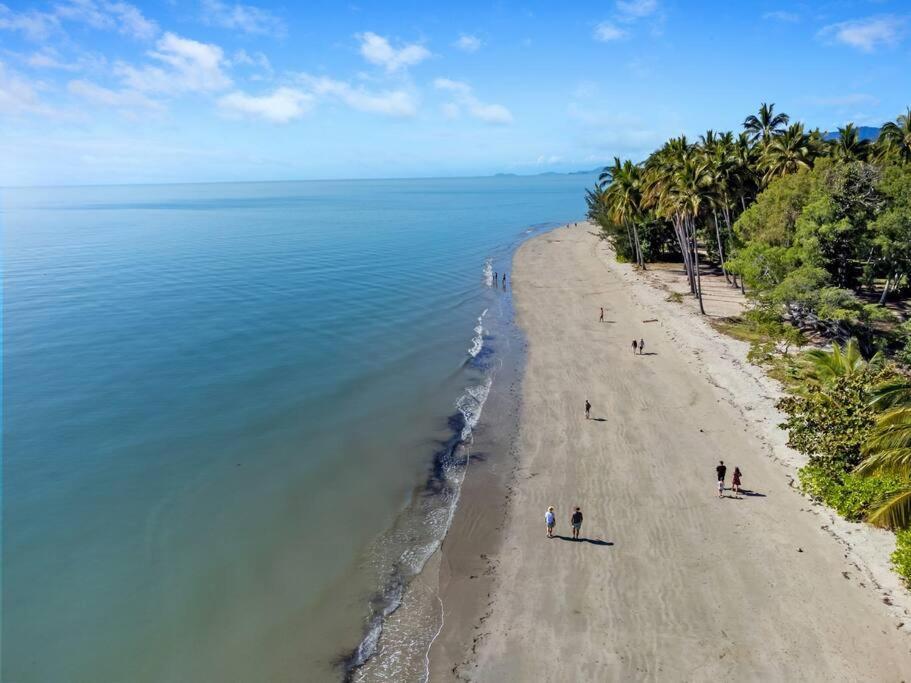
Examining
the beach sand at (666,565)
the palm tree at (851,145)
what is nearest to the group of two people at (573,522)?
the beach sand at (666,565)

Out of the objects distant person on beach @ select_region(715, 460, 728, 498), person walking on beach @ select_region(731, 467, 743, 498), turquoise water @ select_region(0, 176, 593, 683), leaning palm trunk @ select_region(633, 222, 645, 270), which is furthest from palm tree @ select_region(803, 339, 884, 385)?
leaning palm trunk @ select_region(633, 222, 645, 270)

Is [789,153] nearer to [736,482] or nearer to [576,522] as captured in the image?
[736,482]

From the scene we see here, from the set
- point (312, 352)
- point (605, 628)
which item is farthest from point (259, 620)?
point (312, 352)

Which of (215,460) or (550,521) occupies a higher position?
(550,521)

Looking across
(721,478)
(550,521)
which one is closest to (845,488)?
(721,478)

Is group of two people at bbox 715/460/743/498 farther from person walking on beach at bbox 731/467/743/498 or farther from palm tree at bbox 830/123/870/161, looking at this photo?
palm tree at bbox 830/123/870/161

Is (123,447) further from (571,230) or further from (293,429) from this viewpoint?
(571,230)
